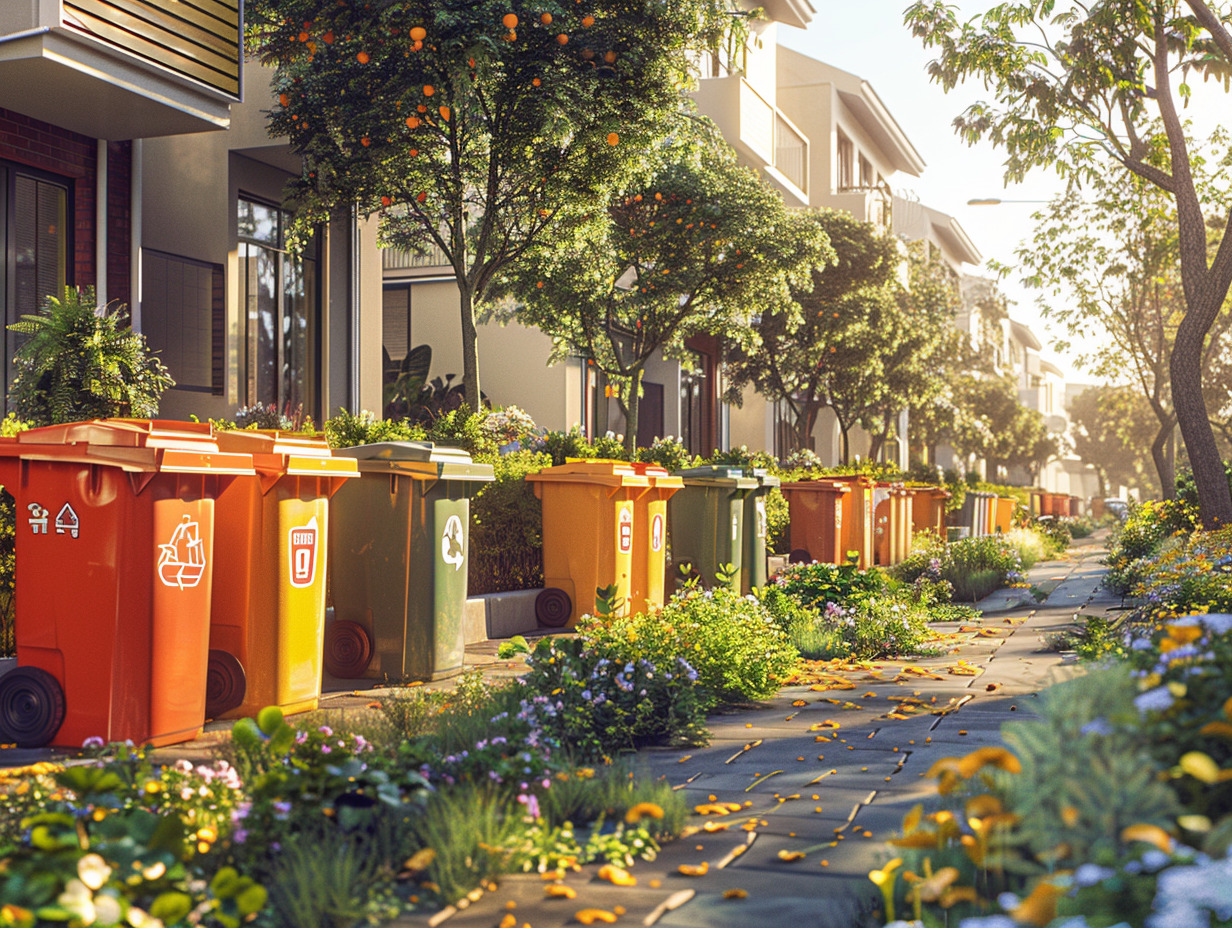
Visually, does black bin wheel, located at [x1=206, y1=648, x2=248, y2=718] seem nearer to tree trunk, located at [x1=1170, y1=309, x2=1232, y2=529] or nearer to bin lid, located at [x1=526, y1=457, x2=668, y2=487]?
bin lid, located at [x1=526, y1=457, x2=668, y2=487]

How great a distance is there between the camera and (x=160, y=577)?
4.72m

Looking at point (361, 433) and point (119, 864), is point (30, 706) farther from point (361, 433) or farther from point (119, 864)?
point (361, 433)

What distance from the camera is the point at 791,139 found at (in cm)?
2916

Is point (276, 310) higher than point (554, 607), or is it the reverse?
point (276, 310)

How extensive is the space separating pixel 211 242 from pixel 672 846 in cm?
1115

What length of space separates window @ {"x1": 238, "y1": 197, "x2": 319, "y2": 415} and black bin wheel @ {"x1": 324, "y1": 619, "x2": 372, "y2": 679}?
24.2 feet

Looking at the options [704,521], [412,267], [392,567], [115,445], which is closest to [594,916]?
[115,445]

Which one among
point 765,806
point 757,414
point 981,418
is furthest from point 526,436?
point 981,418

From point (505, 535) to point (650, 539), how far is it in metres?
1.28

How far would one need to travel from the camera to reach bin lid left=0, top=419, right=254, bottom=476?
4648 millimetres

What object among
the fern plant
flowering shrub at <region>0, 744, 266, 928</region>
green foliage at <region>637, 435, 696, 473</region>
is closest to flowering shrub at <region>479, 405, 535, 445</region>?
green foliage at <region>637, 435, 696, 473</region>

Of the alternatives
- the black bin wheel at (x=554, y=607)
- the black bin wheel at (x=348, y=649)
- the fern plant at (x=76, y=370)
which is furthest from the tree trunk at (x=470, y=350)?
the black bin wheel at (x=348, y=649)

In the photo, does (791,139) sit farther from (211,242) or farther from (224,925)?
(224,925)

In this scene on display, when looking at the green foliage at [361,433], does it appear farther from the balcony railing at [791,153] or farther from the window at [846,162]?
the window at [846,162]
